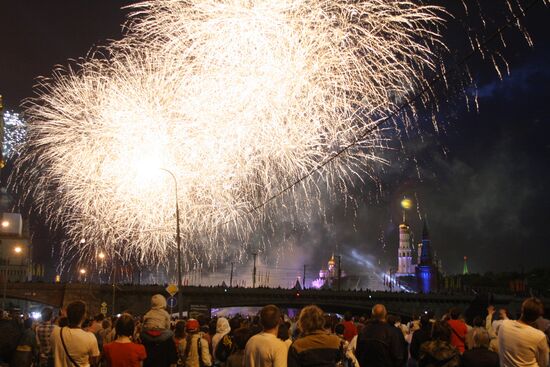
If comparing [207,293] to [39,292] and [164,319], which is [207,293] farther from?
[164,319]

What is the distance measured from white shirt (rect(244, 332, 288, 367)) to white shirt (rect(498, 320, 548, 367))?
8.68 ft

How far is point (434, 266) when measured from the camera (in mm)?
199500

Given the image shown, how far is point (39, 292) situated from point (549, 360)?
84.5m

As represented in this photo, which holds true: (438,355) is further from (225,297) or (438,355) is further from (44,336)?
(225,297)

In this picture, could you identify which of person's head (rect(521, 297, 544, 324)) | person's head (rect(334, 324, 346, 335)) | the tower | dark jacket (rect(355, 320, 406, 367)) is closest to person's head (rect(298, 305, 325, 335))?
dark jacket (rect(355, 320, 406, 367))

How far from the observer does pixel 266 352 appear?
21.6 ft

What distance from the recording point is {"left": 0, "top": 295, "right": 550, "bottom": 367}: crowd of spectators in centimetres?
670

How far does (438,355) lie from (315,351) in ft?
9.26

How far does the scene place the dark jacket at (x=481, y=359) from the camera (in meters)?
8.34

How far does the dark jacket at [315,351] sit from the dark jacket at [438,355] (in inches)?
99.5

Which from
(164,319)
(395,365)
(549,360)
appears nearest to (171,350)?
(164,319)

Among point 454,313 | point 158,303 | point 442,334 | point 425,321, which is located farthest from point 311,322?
point 425,321

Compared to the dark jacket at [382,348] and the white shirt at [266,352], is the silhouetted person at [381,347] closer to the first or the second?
the dark jacket at [382,348]

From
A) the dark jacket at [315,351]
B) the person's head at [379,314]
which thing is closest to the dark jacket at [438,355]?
the person's head at [379,314]
